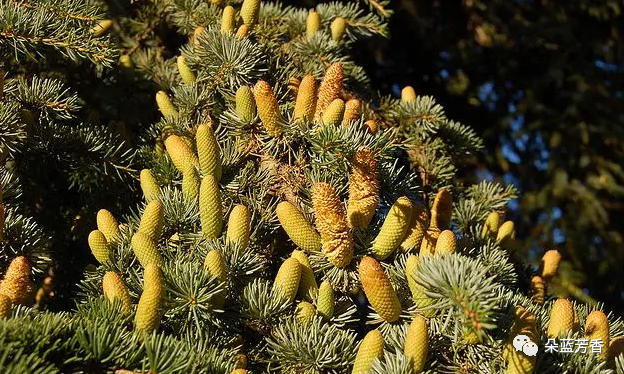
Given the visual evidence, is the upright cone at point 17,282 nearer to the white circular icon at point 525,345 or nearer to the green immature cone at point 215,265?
the green immature cone at point 215,265

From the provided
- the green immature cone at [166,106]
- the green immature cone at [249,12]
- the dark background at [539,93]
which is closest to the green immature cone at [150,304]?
the green immature cone at [166,106]

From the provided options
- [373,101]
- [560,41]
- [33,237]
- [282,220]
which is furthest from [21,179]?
[560,41]

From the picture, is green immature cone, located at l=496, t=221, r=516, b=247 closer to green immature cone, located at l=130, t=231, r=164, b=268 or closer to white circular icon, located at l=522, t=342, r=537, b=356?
white circular icon, located at l=522, t=342, r=537, b=356

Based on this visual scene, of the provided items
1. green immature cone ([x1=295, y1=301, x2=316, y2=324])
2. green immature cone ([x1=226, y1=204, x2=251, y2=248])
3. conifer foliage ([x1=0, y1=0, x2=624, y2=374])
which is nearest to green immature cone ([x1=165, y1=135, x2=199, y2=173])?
conifer foliage ([x1=0, y1=0, x2=624, y2=374])

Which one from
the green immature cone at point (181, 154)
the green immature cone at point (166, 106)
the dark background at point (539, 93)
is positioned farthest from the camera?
the dark background at point (539, 93)

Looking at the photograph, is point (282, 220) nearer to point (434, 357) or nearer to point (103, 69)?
point (434, 357)

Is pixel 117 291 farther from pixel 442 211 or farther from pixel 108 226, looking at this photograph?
pixel 442 211
